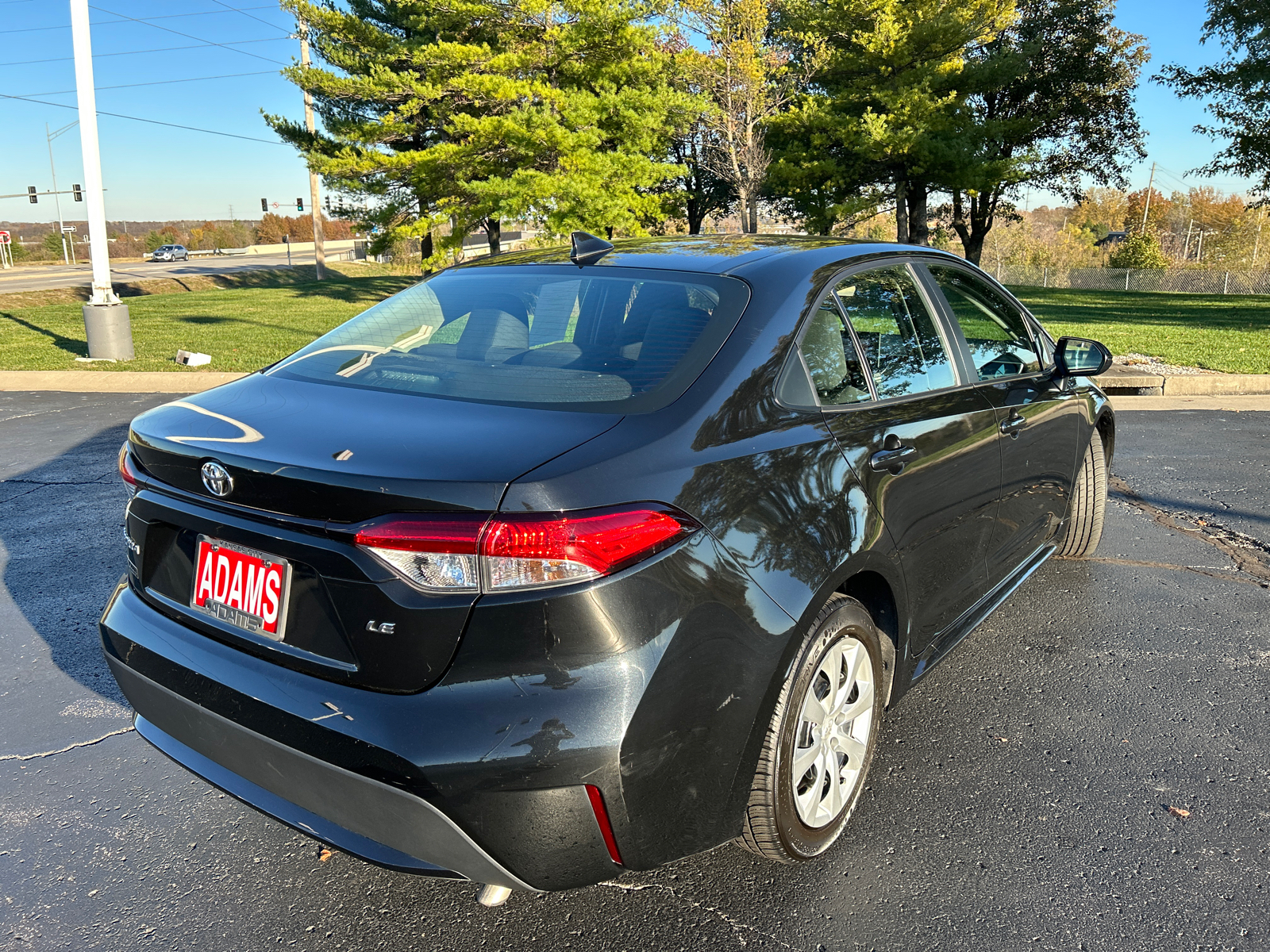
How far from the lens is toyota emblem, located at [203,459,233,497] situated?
2.11m

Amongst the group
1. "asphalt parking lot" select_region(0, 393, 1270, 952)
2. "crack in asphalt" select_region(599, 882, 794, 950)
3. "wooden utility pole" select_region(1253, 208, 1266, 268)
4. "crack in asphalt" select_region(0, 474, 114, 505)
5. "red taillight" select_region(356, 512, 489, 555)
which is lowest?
"crack in asphalt" select_region(599, 882, 794, 950)

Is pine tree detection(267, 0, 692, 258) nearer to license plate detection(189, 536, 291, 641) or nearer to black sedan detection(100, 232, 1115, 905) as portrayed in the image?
black sedan detection(100, 232, 1115, 905)

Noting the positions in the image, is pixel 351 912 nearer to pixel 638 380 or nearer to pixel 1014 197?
pixel 638 380

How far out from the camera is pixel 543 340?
8.95 feet

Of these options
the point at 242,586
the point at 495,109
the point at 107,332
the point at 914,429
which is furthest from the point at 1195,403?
the point at 495,109

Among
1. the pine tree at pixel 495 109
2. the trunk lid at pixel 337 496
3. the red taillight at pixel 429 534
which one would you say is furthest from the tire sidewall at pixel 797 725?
the pine tree at pixel 495 109

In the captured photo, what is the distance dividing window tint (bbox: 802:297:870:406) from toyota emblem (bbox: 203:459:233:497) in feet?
4.86

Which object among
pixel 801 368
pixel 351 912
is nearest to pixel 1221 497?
pixel 801 368

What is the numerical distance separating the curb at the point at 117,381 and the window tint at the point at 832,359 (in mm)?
9545

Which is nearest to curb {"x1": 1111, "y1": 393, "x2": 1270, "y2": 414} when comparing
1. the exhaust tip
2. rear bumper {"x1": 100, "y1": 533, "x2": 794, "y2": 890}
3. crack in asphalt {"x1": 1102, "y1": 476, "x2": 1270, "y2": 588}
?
crack in asphalt {"x1": 1102, "y1": 476, "x2": 1270, "y2": 588}

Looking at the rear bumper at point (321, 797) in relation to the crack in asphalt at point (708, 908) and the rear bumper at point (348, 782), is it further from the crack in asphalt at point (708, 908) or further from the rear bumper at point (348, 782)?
the crack in asphalt at point (708, 908)

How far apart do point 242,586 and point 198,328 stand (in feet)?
57.5

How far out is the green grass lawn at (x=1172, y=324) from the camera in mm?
13109

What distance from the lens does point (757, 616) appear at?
2160mm
